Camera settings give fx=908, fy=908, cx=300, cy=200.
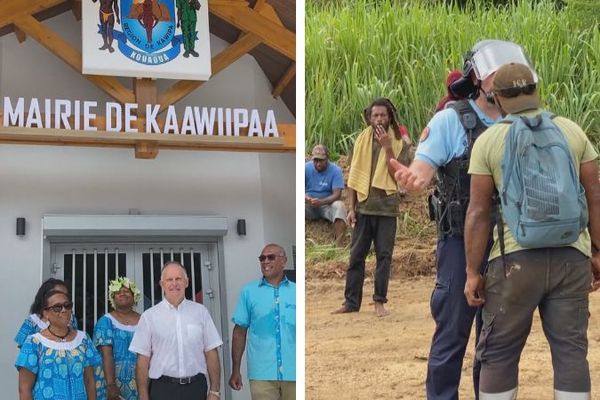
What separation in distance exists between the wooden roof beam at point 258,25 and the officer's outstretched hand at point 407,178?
146cm

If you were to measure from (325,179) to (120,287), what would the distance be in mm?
1603

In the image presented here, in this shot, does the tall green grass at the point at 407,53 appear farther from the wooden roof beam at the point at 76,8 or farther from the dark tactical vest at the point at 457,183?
the wooden roof beam at the point at 76,8

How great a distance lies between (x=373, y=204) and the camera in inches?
133

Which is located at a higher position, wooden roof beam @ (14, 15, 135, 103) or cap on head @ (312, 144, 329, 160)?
wooden roof beam @ (14, 15, 135, 103)

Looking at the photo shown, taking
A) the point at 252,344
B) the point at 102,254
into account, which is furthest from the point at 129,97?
the point at 252,344

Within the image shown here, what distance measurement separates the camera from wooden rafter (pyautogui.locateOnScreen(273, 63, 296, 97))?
4.65 meters

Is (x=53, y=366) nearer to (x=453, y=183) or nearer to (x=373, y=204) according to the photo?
(x=373, y=204)

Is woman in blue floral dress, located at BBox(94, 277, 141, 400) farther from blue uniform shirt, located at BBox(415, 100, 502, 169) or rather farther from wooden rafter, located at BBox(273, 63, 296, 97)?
blue uniform shirt, located at BBox(415, 100, 502, 169)

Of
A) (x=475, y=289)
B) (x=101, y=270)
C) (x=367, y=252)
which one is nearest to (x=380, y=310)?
(x=367, y=252)

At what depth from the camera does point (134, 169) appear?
4.74m

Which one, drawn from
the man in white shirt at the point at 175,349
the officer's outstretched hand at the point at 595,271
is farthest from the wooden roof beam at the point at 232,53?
the officer's outstretched hand at the point at 595,271

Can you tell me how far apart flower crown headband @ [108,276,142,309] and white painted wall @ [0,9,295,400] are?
1.21 feet

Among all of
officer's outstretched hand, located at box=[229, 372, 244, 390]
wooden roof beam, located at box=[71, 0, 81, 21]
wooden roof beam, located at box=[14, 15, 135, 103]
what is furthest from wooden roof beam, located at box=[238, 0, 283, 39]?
officer's outstretched hand, located at box=[229, 372, 244, 390]

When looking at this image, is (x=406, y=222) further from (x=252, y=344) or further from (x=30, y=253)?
(x=30, y=253)
